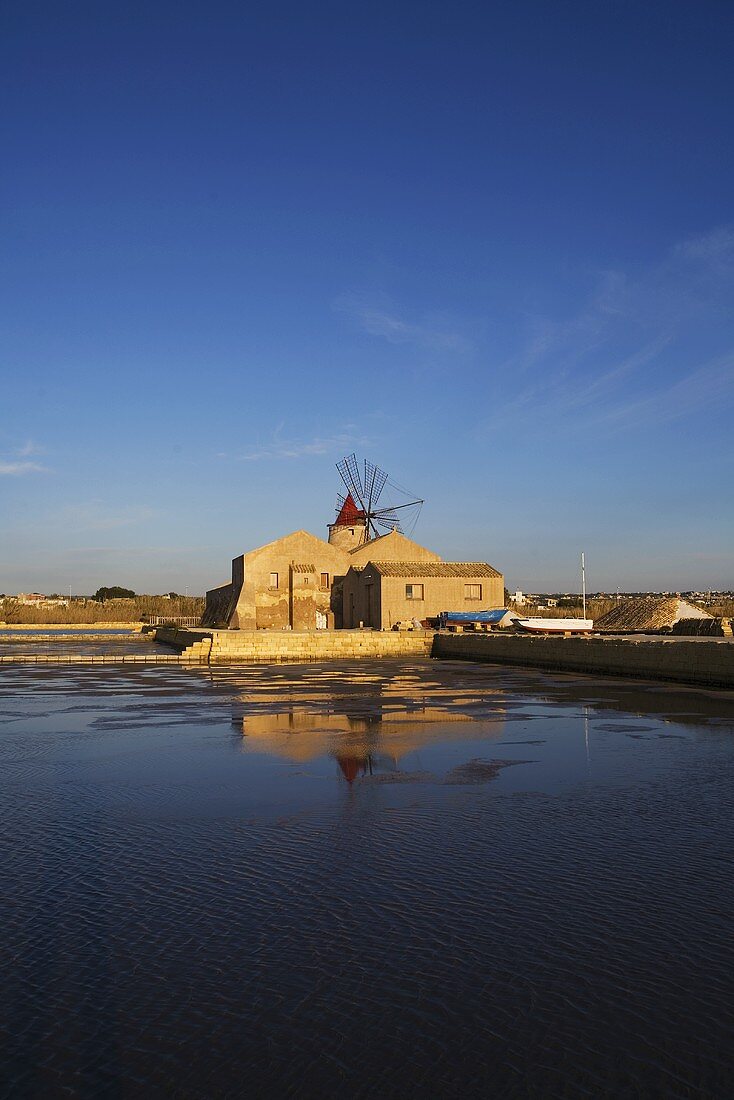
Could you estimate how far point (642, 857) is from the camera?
18.4ft

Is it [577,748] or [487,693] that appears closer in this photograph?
[577,748]

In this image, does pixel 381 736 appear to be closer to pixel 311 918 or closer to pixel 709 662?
pixel 311 918

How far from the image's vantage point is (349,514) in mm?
54250

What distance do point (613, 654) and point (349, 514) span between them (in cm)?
3399

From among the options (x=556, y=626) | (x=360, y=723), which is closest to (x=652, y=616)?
(x=556, y=626)

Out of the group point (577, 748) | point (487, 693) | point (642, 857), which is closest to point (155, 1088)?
point (642, 857)

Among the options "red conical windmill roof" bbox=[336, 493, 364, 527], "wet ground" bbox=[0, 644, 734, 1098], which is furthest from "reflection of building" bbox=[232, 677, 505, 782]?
"red conical windmill roof" bbox=[336, 493, 364, 527]

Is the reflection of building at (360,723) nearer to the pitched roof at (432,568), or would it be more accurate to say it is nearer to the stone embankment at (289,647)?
the stone embankment at (289,647)

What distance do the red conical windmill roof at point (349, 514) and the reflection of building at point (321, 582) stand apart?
11236 millimetres

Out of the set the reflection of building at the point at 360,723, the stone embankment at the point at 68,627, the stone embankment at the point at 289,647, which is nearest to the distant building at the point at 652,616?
the stone embankment at the point at 289,647

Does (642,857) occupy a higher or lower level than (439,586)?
lower

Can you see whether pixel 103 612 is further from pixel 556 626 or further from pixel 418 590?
pixel 556 626

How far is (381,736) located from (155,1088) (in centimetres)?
834

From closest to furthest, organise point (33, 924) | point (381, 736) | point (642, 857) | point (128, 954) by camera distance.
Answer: point (128, 954), point (33, 924), point (642, 857), point (381, 736)
